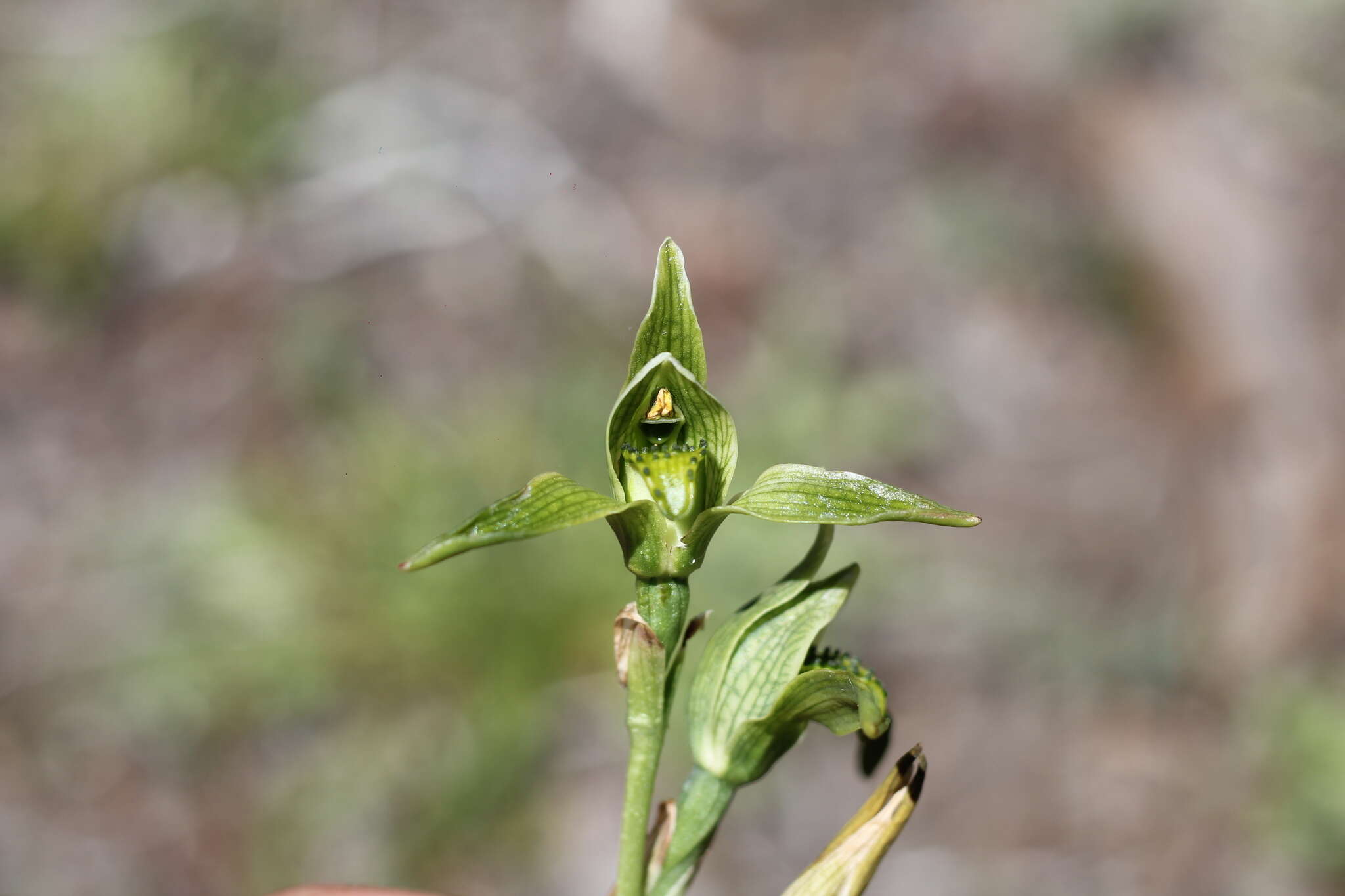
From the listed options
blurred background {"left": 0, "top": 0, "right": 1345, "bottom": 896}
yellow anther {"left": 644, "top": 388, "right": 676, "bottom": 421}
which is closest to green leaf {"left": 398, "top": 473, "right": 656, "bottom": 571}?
yellow anther {"left": 644, "top": 388, "right": 676, "bottom": 421}

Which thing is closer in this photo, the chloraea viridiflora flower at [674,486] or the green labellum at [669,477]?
the chloraea viridiflora flower at [674,486]

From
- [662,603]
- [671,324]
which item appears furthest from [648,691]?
[671,324]

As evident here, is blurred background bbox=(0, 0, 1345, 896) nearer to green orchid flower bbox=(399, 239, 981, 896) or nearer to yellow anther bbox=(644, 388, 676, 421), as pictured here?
green orchid flower bbox=(399, 239, 981, 896)

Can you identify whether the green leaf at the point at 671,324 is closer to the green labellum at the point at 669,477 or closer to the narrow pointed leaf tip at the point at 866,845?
the green labellum at the point at 669,477

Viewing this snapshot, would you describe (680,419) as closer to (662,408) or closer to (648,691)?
(662,408)

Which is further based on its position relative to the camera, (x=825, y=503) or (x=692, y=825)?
(x=692, y=825)

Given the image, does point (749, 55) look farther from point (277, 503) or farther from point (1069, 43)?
point (277, 503)

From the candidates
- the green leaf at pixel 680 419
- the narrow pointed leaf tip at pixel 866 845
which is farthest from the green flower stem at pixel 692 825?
the green leaf at pixel 680 419
